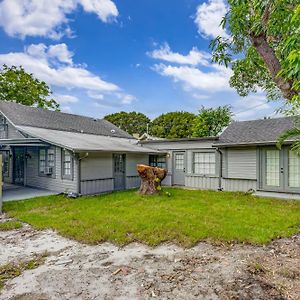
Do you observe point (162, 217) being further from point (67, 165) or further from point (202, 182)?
point (202, 182)

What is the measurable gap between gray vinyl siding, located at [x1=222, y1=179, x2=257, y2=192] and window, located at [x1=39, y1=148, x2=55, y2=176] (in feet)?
29.1

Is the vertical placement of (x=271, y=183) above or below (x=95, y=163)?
below

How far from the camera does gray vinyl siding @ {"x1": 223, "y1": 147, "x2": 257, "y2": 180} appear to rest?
37.2 ft

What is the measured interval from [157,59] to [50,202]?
38.6 ft

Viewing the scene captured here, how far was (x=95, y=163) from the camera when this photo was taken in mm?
11703

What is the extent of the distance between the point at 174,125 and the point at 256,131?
2622cm

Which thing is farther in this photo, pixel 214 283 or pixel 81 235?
pixel 81 235

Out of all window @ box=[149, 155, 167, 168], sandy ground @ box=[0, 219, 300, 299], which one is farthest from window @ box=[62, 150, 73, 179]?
sandy ground @ box=[0, 219, 300, 299]

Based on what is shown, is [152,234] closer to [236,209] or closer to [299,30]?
[236,209]

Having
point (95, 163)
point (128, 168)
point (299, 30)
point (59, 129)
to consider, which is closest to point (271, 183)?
point (128, 168)

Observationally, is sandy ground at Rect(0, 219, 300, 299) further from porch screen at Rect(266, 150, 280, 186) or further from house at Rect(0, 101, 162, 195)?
porch screen at Rect(266, 150, 280, 186)

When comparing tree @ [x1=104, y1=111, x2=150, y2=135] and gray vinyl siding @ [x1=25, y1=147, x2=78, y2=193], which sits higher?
tree @ [x1=104, y1=111, x2=150, y2=135]

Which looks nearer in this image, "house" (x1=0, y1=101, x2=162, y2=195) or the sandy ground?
the sandy ground

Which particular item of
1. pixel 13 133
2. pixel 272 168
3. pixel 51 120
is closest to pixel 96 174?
pixel 13 133
